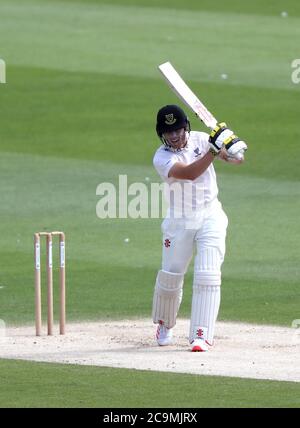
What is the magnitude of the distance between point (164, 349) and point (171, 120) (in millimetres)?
1840

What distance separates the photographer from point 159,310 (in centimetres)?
1111

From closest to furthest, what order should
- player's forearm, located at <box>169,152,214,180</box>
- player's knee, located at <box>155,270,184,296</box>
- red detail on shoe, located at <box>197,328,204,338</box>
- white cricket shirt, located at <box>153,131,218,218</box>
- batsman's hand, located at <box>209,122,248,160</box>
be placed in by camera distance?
batsman's hand, located at <box>209,122,248,160</box> < player's forearm, located at <box>169,152,214,180</box> < red detail on shoe, located at <box>197,328,204,338</box> < white cricket shirt, located at <box>153,131,218,218</box> < player's knee, located at <box>155,270,184,296</box>

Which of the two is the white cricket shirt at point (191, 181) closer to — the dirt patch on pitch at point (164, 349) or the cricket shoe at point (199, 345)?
the cricket shoe at point (199, 345)

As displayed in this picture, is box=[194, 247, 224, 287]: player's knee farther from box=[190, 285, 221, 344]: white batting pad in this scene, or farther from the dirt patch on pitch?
the dirt patch on pitch

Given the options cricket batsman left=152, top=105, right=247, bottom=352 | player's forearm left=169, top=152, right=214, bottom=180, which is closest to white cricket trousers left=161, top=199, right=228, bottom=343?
cricket batsman left=152, top=105, right=247, bottom=352

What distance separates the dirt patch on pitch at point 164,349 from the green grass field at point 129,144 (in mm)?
332

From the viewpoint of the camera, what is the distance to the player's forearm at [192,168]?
10.5m

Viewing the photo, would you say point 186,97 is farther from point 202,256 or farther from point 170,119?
point 202,256

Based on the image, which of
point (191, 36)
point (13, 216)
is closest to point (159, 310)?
point (13, 216)

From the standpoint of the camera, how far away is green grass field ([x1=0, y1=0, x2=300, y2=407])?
12.9m

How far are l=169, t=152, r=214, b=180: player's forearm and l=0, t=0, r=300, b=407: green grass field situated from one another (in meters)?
1.74

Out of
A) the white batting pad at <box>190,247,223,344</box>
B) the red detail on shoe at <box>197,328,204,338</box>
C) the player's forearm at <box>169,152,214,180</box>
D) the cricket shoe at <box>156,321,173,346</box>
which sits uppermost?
the player's forearm at <box>169,152,214,180</box>

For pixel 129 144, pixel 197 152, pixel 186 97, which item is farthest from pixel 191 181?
pixel 129 144

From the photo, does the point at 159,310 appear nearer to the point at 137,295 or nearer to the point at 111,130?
the point at 137,295
